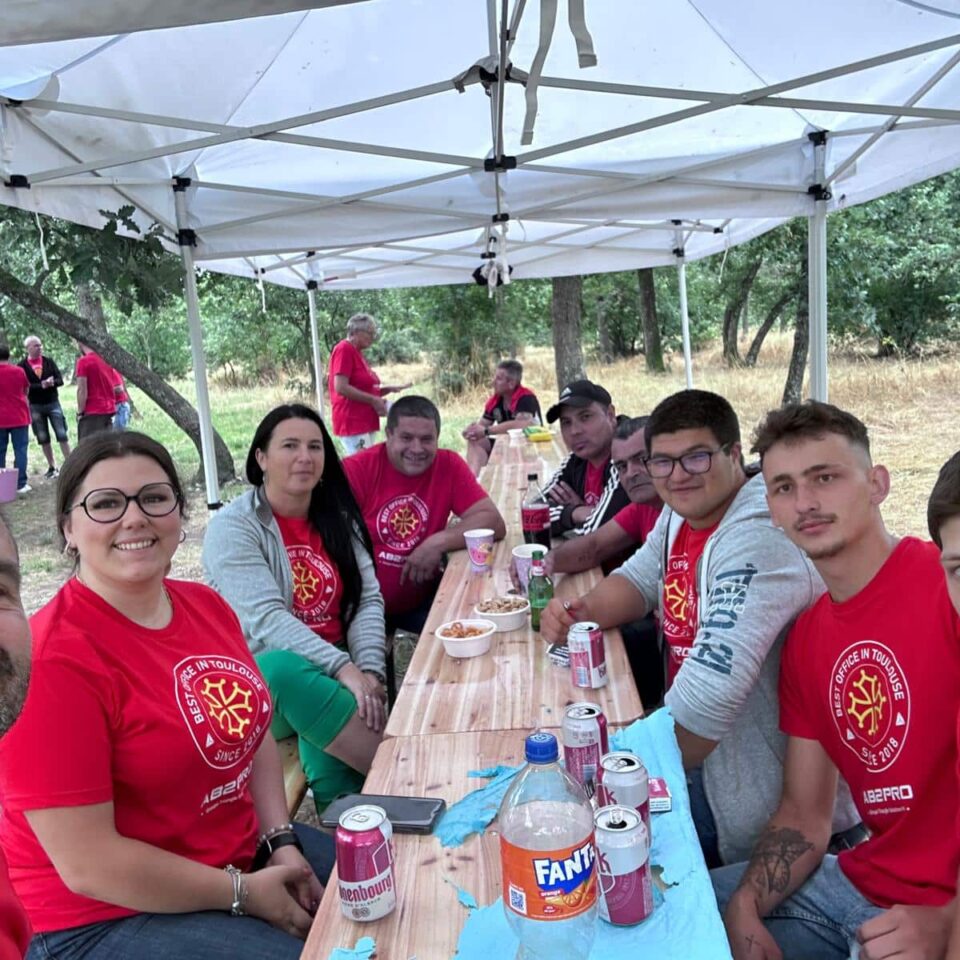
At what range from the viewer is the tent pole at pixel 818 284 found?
4969 mm

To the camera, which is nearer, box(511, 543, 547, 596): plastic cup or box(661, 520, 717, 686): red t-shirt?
box(661, 520, 717, 686): red t-shirt

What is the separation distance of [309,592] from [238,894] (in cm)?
144

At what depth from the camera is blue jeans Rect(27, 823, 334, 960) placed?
1.69 meters

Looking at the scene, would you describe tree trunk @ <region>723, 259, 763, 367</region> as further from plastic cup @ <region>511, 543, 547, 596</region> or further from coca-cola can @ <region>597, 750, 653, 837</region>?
coca-cola can @ <region>597, 750, 653, 837</region>

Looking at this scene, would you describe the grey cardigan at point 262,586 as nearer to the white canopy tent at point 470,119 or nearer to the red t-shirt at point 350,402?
the white canopy tent at point 470,119

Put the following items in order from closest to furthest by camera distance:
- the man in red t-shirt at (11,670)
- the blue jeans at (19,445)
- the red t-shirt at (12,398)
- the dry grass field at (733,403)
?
the man in red t-shirt at (11,670)
the dry grass field at (733,403)
the red t-shirt at (12,398)
the blue jeans at (19,445)

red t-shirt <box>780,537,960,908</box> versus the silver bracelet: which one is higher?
red t-shirt <box>780,537,960,908</box>

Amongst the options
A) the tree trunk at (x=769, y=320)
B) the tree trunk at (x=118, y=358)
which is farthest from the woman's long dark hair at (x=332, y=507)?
the tree trunk at (x=769, y=320)

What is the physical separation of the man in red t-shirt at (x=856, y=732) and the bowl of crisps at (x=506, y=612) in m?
0.96

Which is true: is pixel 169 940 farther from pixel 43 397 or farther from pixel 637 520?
pixel 43 397

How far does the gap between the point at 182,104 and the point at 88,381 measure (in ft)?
23.7

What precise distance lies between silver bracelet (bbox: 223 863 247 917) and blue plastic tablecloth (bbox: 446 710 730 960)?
56 centimetres

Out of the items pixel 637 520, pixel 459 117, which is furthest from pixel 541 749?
pixel 459 117

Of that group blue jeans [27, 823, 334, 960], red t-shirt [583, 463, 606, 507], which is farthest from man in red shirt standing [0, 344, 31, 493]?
blue jeans [27, 823, 334, 960]
